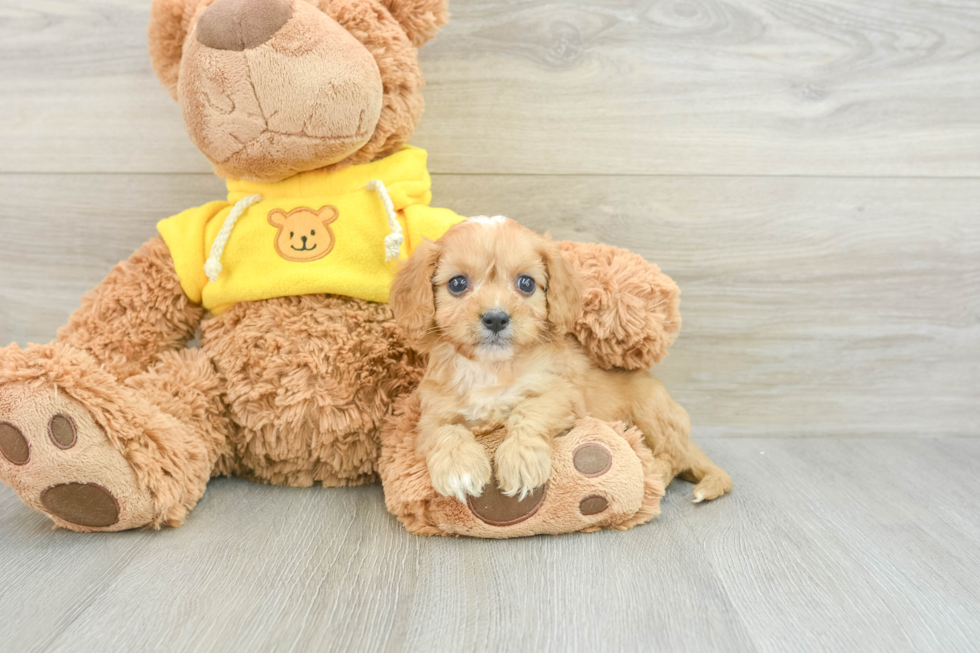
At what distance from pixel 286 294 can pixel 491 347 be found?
1.33ft

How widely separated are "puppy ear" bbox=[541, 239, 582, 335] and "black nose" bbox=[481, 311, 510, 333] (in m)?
0.11

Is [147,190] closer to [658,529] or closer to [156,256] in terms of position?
[156,256]

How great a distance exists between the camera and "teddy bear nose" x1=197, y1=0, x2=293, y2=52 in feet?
3.32

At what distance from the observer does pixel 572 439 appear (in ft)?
3.39

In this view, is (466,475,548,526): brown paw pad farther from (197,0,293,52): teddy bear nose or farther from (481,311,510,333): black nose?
(197,0,293,52): teddy bear nose

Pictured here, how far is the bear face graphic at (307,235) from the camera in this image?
1147 mm

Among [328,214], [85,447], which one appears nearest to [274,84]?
[328,214]

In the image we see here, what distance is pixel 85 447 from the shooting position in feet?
3.16

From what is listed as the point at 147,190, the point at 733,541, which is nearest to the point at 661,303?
the point at 733,541

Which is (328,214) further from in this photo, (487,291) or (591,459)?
(591,459)

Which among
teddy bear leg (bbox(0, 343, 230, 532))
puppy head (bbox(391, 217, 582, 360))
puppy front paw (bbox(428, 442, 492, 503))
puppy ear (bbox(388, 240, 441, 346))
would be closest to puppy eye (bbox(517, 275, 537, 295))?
puppy head (bbox(391, 217, 582, 360))

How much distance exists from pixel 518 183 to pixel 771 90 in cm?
55

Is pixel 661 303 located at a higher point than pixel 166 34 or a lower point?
lower

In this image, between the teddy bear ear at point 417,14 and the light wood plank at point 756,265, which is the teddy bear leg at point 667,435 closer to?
the light wood plank at point 756,265
